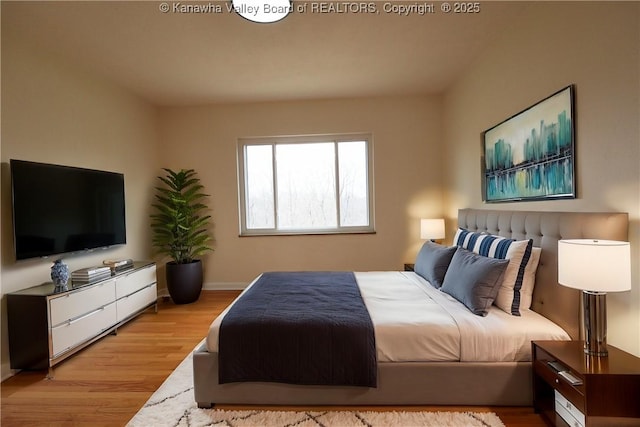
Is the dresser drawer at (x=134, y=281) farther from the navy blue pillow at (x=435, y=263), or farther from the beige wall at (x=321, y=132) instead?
the navy blue pillow at (x=435, y=263)

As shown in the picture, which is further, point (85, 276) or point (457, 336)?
point (85, 276)

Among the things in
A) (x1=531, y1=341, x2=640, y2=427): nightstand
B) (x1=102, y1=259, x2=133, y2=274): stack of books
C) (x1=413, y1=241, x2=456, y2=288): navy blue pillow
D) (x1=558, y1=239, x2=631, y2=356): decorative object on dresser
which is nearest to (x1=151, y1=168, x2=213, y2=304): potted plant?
(x1=102, y1=259, x2=133, y2=274): stack of books

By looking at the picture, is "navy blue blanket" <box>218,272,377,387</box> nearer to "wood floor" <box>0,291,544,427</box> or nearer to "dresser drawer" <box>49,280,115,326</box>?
"wood floor" <box>0,291,544,427</box>

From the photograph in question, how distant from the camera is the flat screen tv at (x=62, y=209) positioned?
234cm

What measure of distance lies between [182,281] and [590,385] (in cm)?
381

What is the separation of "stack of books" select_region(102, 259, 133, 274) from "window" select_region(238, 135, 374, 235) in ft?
4.90

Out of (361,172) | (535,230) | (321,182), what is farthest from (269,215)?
(535,230)

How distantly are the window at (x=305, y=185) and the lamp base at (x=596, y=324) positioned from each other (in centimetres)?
296

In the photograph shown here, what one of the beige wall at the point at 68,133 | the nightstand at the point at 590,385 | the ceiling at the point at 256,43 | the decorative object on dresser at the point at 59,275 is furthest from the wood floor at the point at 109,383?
the ceiling at the point at 256,43

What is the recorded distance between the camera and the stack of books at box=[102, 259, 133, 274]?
303cm

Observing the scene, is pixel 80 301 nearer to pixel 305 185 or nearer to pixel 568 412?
pixel 305 185

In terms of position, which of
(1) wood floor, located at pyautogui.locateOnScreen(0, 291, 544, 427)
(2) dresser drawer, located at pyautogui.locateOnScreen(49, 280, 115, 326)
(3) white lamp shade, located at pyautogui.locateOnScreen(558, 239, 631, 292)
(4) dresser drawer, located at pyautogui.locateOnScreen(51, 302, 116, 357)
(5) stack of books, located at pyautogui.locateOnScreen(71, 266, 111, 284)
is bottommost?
(1) wood floor, located at pyautogui.locateOnScreen(0, 291, 544, 427)

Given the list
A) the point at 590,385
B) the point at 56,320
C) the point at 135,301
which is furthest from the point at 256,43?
the point at 590,385

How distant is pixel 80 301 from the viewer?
2.51 metres
